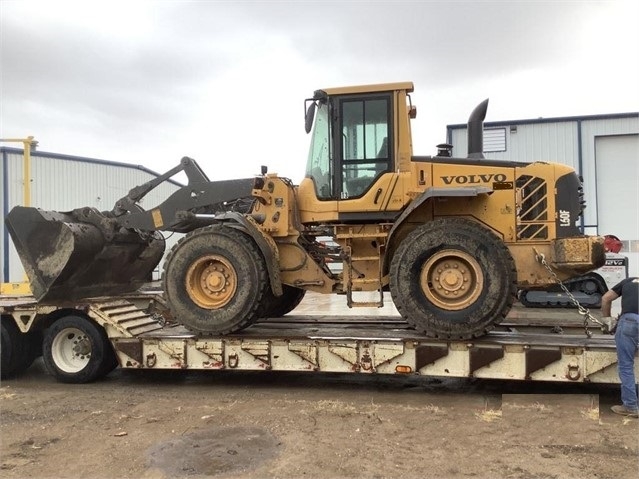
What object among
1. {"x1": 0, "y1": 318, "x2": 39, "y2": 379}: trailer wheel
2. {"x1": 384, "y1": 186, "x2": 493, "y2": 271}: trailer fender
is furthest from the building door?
{"x1": 0, "y1": 318, "x2": 39, "y2": 379}: trailer wheel

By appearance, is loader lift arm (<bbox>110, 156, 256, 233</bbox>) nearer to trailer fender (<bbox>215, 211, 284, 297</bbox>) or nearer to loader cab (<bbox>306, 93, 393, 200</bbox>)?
trailer fender (<bbox>215, 211, 284, 297</bbox>)

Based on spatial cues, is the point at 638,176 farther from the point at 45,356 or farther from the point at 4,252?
the point at 4,252

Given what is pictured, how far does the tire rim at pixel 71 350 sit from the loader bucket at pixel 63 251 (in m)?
0.55

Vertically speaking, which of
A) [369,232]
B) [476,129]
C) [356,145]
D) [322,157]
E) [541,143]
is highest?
[541,143]

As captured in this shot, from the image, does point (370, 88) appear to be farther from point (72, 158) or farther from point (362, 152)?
point (72, 158)

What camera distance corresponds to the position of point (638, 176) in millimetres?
18078

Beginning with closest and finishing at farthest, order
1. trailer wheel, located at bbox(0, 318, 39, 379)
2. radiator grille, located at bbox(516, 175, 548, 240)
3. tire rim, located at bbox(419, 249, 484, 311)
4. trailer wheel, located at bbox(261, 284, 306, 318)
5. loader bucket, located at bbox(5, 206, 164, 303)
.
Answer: tire rim, located at bbox(419, 249, 484, 311)
radiator grille, located at bbox(516, 175, 548, 240)
loader bucket, located at bbox(5, 206, 164, 303)
trailer wheel, located at bbox(0, 318, 39, 379)
trailer wheel, located at bbox(261, 284, 306, 318)

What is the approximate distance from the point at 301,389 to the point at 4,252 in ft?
51.6

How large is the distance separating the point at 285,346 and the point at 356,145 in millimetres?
2649

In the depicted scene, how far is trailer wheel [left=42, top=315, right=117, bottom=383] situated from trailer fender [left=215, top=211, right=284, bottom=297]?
2427 mm

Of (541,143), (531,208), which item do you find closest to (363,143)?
(531,208)

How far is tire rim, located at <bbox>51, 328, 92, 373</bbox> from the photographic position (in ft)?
26.1

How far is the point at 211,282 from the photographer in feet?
24.3

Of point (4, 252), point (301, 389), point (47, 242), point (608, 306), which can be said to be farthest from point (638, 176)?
point (4, 252)
